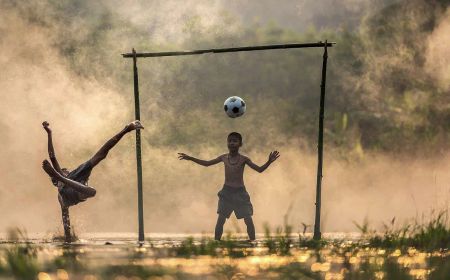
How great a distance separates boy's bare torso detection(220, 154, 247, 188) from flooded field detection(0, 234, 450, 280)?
3.83m

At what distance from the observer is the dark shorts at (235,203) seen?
42.3 feet

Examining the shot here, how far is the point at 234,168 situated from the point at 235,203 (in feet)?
1.81

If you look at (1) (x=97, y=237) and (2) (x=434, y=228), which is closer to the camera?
(2) (x=434, y=228)

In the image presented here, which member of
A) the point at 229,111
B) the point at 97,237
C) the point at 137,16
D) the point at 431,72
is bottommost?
the point at 97,237

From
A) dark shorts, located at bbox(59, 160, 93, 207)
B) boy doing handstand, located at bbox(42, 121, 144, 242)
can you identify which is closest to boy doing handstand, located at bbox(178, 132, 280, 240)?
boy doing handstand, located at bbox(42, 121, 144, 242)

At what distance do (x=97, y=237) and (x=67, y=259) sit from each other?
485 centimetres

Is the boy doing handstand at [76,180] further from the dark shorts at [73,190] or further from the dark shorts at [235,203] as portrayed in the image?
the dark shorts at [235,203]

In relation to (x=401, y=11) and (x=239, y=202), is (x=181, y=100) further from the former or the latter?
(x=239, y=202)

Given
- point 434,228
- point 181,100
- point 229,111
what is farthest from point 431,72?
point 434,228

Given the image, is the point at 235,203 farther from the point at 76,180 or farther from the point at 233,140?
the point at 76,180

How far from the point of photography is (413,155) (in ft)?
105

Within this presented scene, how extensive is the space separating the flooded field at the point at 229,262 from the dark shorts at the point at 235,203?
3.71 m

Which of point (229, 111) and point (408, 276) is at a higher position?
point (229, 111)

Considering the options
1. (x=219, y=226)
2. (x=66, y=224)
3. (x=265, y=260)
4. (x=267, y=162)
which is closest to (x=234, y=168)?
(x=267, y=162)
